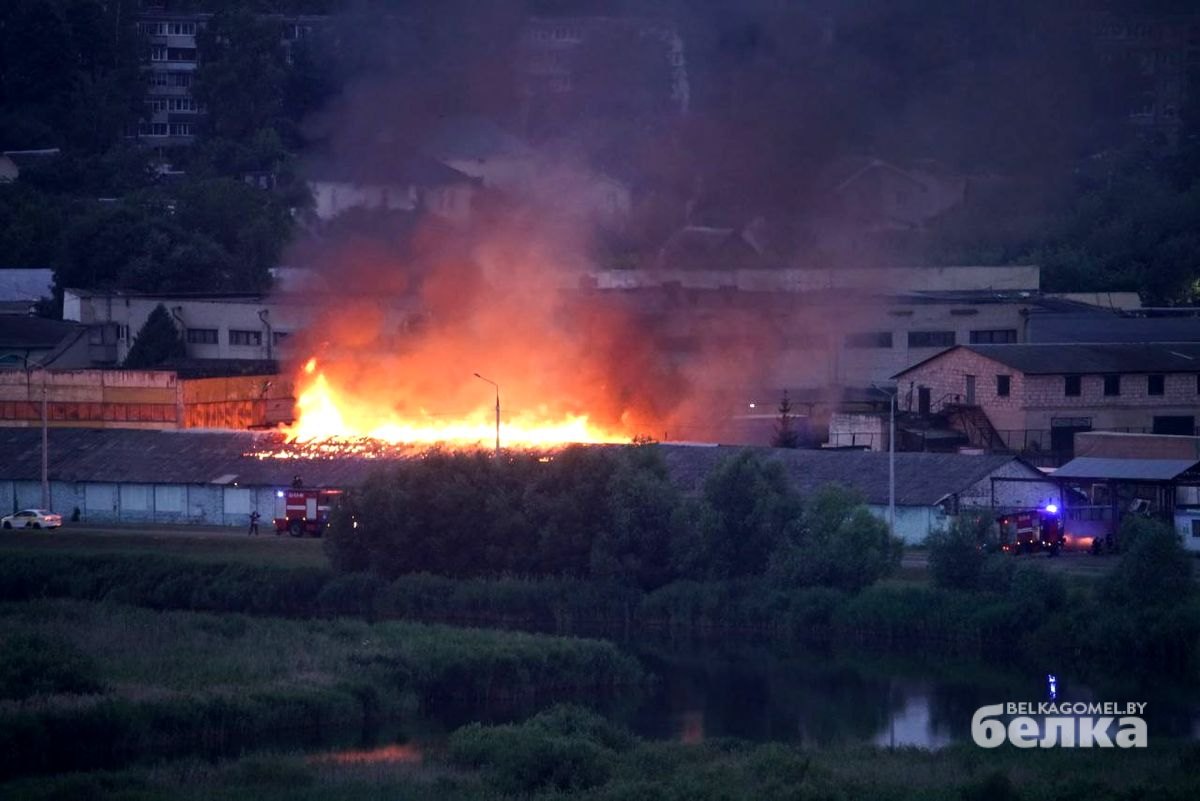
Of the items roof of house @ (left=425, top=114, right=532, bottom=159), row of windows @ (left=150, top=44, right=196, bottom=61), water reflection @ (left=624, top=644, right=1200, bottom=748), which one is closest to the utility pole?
roof of house @ (left=425, top=114, right=532, bottom=159)

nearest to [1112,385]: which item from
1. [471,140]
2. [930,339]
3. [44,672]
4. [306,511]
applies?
[930,339]

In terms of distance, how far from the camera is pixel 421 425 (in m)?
63.7

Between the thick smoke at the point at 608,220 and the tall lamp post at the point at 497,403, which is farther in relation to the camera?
the thick smoke at the point at 608,220

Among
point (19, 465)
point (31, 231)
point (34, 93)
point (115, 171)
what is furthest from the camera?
point (34, 93)

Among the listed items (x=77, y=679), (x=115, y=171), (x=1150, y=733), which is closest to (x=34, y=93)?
(x=115, y=171)

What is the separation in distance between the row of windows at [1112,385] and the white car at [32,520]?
86.7ft

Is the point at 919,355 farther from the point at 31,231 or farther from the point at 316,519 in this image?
the point at 31,231

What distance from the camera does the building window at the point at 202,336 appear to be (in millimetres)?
75688

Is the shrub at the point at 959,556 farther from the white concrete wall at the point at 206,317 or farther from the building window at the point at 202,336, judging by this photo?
the building window at the point at 202,336

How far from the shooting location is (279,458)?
60719 mm

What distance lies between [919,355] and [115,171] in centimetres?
4518

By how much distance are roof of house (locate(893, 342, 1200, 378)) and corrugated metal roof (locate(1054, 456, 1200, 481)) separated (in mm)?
6574

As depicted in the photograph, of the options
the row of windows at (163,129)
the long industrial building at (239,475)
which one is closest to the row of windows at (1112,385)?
the long industrial building at (239,475)

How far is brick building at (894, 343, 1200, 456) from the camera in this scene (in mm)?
62844
